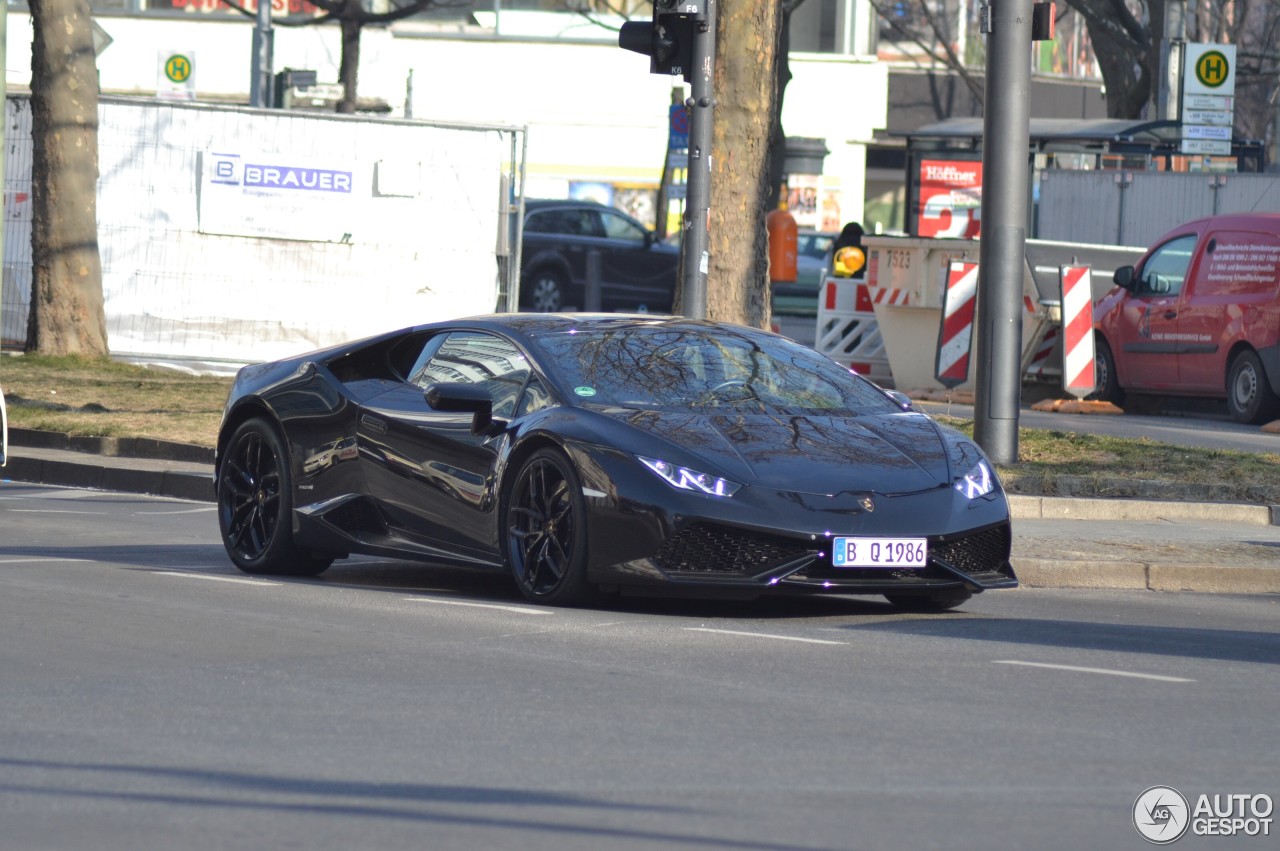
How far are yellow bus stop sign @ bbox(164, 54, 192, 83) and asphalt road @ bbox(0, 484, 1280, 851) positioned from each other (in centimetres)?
2873

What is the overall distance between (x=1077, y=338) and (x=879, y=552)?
946cm

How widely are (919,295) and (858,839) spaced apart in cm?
1666

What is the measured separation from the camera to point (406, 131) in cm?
2334

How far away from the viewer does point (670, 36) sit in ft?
44.0

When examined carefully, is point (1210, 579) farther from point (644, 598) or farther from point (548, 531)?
point (548, 531)

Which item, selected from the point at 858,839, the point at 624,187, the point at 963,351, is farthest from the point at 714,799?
the point at 624,187

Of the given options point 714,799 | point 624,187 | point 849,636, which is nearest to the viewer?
point 714,799

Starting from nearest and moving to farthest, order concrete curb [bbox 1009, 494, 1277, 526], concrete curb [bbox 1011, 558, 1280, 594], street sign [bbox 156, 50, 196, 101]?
concrete curb [bbox 1011, 558, 1280, 594]
concrete curb [bbox 1009, 494, 1277, 526]
street sign [bbox 156, 50, 196, 101]

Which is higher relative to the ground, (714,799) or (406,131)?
(406,131)

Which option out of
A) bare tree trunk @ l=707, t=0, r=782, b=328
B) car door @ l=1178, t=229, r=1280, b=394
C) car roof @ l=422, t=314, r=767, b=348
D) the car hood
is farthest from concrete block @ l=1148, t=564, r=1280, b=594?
car door @ l=1178, t=229, r=1280, b=394

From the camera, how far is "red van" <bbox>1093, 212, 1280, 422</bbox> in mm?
18969

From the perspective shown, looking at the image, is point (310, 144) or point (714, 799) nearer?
point (714, 799)

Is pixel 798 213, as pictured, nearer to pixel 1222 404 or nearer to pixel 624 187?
pixel 624 187

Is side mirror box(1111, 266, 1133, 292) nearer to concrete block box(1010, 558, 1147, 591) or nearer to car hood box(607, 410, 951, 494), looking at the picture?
concrete block box(1010, 558, 1147, 591)
